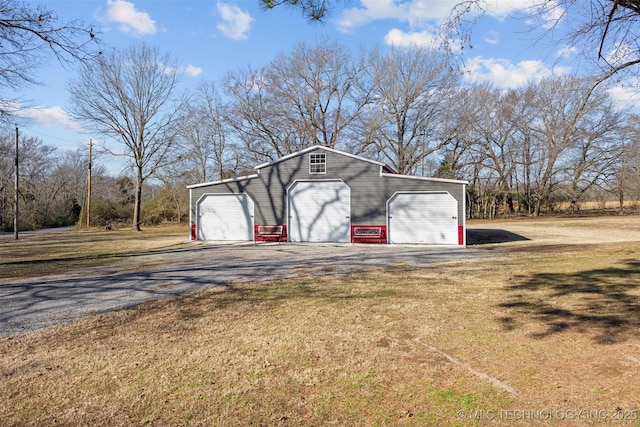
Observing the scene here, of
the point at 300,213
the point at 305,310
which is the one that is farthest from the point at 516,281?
the point at 300,213

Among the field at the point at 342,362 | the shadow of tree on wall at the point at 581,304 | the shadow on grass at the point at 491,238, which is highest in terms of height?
the shadow on grass at the point at 491,238

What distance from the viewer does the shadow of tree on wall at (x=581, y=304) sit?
4.54m

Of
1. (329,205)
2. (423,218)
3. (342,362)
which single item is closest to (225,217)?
(329,205)

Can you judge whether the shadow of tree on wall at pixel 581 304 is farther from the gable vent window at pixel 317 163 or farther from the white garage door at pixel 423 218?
the gable vent window at pixel 317 163

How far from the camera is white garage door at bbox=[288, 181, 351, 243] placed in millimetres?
17375

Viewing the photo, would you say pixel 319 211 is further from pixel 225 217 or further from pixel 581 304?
pixel 581 304

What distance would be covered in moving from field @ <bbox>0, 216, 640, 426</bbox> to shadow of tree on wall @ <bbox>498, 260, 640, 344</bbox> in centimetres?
4

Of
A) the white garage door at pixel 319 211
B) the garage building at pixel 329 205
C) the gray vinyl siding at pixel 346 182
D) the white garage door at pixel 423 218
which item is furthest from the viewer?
the white garage door at pixel 319 211

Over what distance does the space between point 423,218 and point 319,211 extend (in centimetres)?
433

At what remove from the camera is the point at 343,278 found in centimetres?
825

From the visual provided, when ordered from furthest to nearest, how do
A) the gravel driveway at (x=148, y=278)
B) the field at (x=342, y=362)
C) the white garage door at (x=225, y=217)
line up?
the white garage door at (x=225, y=217), the gravel driveway at (x=148, y=278), the field at (x=342, y=362)

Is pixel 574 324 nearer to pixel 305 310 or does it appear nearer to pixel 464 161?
pixel 305 310

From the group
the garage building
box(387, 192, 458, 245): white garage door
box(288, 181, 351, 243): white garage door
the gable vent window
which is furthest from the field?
the gable vent window

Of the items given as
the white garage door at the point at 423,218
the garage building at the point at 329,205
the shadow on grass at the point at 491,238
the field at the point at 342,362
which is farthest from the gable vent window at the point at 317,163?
the field at the point at 342,362
